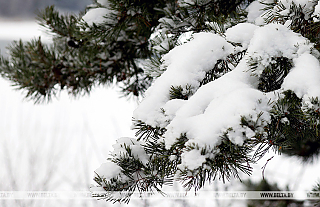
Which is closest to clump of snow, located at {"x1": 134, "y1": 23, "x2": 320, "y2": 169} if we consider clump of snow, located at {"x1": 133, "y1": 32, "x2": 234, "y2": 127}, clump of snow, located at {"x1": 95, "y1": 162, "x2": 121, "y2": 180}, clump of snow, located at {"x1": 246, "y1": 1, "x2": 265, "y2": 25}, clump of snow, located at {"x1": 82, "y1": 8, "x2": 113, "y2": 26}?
clump of snow, located at {"x1": 133, "y1": 32, "x2": 234, "y2": 127}

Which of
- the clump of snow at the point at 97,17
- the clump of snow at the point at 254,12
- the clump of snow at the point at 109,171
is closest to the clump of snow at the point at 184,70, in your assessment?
the clump of snow at the point at 109,171

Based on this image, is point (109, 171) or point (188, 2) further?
point (188, 2)

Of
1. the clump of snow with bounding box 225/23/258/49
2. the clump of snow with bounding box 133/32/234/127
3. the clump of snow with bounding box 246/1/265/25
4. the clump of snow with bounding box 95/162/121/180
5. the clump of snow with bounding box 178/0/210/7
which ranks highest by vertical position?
the clump of snow with bounding box 178/0/210/7

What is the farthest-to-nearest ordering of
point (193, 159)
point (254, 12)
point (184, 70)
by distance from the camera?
1. point (254, 12)
2. point (184, 70)
3. point (193, 159)

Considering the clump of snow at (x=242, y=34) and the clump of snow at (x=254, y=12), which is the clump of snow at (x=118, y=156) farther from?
the clump of snow at (x=254, y=12)

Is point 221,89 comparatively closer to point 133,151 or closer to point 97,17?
point 133,151

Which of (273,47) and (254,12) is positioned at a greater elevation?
(254,12)

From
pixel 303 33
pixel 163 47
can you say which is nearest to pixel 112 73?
pixel 163 47

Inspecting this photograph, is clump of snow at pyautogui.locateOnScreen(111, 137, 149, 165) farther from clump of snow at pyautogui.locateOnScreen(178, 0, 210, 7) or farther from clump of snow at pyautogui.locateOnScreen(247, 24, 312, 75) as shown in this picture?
clump of snow at pyautogui.locateOnScreen(178, 0, 210, 7)

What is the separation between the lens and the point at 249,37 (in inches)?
18.3

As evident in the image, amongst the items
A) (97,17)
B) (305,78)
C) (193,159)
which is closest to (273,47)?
(305,78)

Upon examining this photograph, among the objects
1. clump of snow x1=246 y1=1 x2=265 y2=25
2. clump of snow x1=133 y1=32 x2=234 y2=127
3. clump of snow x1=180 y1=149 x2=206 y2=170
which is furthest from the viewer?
clump of snow x1=246 y1=1 x2=265 y2=25

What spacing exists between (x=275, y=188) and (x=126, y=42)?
0.98m

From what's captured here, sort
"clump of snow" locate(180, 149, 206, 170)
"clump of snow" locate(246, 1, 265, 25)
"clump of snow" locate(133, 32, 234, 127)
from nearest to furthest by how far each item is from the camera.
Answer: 1. "clump of snow" locate(180, 149, 206, 170)
2. "clump of snow" locate(133, 32, 234, 127)
3. "clump of snow" locate(246, 1, 265, 25)
